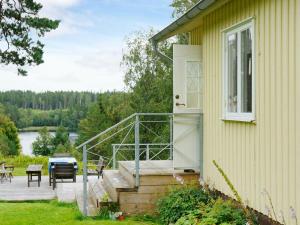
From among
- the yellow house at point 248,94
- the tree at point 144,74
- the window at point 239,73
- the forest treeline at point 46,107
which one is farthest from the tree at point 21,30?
the forest treeline at point 46,107

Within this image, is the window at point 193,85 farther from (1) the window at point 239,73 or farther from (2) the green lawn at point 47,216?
(2) the green lawn at point 47,216

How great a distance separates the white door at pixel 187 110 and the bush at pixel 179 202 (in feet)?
2.27

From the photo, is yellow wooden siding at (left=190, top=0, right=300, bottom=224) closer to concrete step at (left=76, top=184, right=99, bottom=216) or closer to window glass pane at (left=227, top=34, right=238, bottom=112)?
window glass pane at (left=227, top=34, right=238, bottom=112)

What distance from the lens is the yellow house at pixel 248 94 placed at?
197 inches

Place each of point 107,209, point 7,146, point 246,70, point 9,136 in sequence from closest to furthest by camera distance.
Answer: point 246,70, point 107,209, point 7,146, point 9,136

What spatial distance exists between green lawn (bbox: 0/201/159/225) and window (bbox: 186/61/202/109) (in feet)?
7.65

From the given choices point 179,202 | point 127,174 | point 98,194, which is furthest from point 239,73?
point 98,194

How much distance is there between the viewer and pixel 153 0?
28312 millimetres

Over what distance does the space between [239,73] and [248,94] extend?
414 mm

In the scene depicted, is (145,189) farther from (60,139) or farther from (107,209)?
(60,139)

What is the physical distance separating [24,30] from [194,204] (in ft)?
27.9

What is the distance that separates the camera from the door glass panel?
27.3 ft

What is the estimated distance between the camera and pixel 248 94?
6.23m

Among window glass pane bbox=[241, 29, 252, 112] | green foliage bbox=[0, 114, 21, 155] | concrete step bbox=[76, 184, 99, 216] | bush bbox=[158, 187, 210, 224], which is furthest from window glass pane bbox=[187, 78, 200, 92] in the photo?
green foliage bbox=[0, 114, 21, 155]
